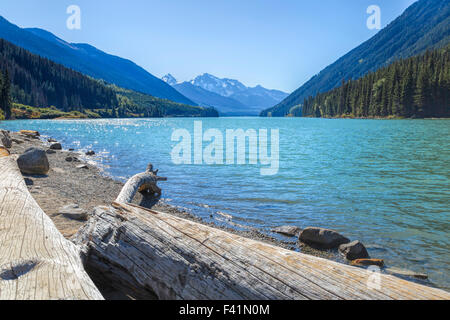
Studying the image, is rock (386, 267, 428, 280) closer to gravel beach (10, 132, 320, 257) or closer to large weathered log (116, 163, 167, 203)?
gravel beach (10, 132, 320, 257)

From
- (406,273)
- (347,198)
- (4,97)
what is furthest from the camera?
(4,97)

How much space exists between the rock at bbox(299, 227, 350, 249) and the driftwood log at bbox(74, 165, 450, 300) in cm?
528

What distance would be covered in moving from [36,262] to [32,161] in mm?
13755

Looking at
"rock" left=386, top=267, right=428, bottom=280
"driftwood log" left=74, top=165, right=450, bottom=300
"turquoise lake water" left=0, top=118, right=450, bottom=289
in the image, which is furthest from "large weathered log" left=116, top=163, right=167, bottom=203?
"rock" left=386, top=267, right=428, bottom=280

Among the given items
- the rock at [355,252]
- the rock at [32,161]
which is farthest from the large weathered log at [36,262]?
the rock at [32,161]

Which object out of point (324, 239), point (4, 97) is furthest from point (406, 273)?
point (4, 97)

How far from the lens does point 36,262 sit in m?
Result: 3.47

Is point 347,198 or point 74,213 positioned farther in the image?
point 347,198

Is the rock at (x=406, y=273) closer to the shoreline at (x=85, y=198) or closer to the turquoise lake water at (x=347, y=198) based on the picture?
the shoreline at (x=85, y=198)

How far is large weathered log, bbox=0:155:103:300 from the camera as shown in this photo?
113 inches

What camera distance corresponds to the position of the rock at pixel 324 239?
8.39 meters

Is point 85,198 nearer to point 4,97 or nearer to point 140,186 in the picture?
point 140,186
